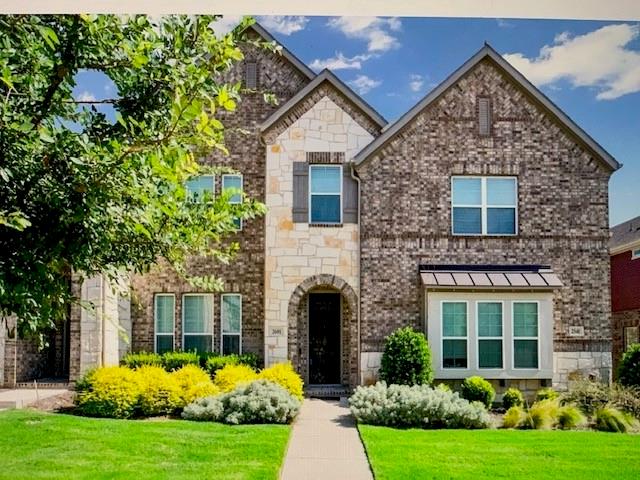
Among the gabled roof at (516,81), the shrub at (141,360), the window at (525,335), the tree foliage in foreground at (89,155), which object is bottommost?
the shrub at (141,360)

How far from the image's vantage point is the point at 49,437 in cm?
697

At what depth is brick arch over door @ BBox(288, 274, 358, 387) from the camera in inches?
401

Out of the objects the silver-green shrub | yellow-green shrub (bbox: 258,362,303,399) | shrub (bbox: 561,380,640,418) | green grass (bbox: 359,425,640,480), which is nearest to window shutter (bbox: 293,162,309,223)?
yellow-green shrub (bbox: 258,362,303,399)

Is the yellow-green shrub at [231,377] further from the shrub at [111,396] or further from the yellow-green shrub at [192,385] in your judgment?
the shrub at [111,396]

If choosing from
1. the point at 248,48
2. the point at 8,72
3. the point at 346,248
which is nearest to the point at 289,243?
the point at 346,248

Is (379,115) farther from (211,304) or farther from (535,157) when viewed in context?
(211,304)

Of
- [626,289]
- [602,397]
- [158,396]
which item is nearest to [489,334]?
[602,397]

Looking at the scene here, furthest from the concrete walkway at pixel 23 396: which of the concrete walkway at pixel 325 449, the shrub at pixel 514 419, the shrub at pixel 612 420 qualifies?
the shrub at pixel 612 420

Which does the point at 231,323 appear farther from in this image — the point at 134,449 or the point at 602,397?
the point at 602,397

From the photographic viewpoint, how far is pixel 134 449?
6.64 meters

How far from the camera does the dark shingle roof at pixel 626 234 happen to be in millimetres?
13702

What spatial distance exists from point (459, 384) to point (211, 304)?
12.4 ft

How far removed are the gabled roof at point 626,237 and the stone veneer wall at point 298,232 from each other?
6.05m

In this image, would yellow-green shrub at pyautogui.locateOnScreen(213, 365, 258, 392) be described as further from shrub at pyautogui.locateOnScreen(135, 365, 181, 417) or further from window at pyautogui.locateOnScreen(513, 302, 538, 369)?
window at pyautogui.locateOnScreen(513, 302, 538, 369)
